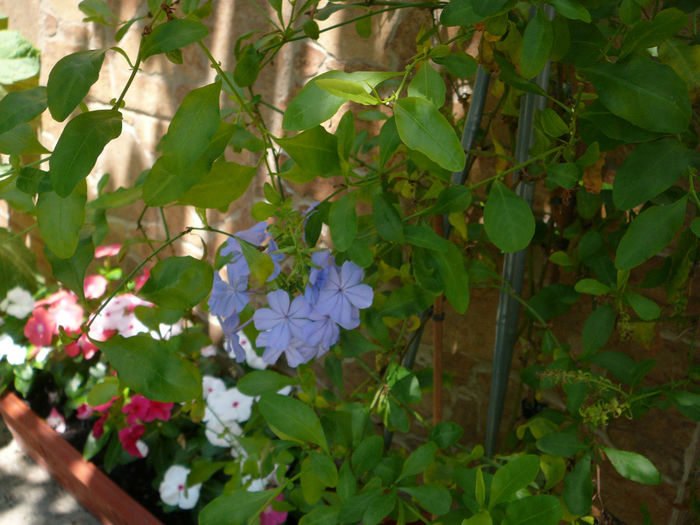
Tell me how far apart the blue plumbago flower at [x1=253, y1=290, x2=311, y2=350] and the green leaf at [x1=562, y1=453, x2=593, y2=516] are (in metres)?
0.43

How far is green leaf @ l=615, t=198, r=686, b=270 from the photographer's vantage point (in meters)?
0.75

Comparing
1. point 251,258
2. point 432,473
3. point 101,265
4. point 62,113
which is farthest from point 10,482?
point 62,113

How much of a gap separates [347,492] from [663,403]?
0.48m

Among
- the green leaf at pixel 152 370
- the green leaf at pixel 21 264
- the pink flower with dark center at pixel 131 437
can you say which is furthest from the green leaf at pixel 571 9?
the green leaf at pixel 21 264

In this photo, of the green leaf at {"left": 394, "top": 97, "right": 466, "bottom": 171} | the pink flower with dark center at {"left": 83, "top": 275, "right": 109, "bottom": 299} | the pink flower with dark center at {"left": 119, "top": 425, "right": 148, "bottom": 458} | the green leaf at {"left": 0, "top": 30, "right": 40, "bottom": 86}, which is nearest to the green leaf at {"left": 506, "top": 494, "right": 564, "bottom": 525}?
the green leaf at {"left": 394, "top": 97, "right": 466, "bottom": 171}

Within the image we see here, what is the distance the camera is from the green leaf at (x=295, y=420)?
85 cm

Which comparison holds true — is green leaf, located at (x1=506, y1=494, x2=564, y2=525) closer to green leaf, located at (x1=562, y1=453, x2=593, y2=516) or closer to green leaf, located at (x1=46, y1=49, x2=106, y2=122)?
green leaf, located at (x1=562, y1=453, x2=593, y2=516)

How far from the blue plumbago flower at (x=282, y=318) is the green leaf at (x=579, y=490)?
1.40 ft

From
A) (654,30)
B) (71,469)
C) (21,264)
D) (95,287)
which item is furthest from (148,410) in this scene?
(654,30)

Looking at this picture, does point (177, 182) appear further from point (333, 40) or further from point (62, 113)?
point (333, 40)

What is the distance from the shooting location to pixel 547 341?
1087 millimetres

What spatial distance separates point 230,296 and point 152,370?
0.24 metres

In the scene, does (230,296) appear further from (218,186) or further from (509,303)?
(509,303)

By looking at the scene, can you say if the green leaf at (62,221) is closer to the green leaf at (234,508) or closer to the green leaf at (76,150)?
the green leaf at (76,150)
